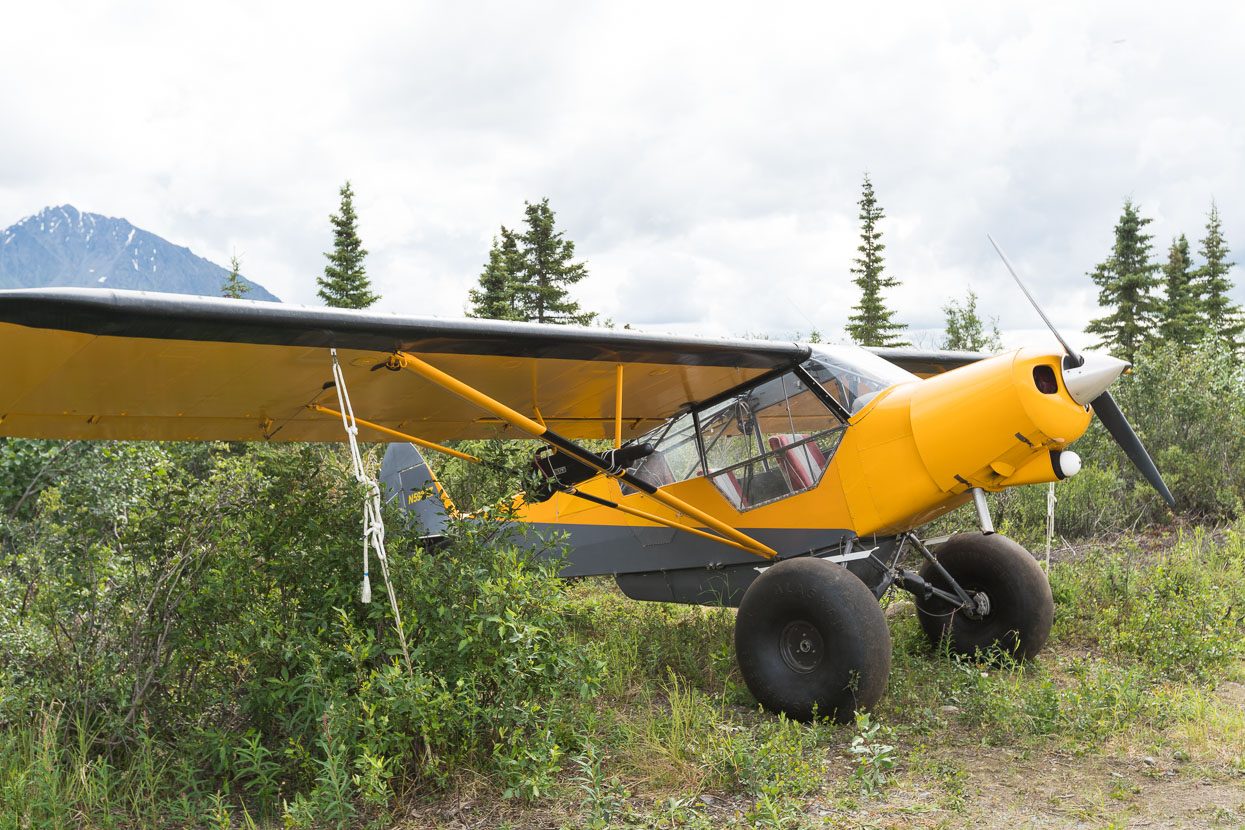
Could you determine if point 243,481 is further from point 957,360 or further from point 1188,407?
point 1188,407

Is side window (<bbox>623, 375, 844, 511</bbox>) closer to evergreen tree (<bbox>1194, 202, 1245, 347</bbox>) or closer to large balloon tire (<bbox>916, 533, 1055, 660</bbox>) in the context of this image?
large balloon tire (<bbox>916, 533, 1055, 660</bbox>)

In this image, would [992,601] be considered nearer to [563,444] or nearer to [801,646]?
[801,646]

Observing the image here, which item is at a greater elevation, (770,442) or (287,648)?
(770,442)

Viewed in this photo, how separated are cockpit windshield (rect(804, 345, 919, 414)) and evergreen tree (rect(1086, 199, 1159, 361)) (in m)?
36.8

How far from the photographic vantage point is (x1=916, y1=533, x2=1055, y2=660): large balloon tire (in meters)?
5.87

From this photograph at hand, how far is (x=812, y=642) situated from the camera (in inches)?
192

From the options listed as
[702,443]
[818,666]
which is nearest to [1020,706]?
[818,666]

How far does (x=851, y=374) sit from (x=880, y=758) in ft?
9.17

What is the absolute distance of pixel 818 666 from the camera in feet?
15.7

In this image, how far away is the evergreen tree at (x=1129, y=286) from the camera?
37.1 metres

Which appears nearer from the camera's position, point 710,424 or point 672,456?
point 710,424

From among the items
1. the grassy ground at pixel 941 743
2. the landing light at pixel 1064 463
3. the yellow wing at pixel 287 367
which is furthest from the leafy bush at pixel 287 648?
the landing light at pixel 1064 463

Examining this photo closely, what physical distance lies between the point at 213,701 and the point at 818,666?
336cm

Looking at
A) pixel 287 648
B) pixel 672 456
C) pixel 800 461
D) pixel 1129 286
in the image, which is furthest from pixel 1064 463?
pixel 1129 286
